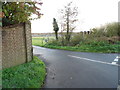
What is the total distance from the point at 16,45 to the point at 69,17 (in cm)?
952

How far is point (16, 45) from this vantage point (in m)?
4.70

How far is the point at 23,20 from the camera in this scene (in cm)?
507

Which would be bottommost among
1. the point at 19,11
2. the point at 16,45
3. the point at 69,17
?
the point at 16,45

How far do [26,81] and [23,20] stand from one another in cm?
314

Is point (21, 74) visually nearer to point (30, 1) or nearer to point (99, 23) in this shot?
point (30, 1)

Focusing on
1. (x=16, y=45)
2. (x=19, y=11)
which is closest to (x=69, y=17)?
(x=19, y=11)

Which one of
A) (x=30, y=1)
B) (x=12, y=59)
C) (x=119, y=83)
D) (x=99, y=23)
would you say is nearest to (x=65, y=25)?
(x=99, y=23)

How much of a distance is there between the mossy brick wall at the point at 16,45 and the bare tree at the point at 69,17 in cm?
804

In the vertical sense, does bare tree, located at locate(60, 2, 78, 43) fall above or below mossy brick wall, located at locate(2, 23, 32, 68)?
above

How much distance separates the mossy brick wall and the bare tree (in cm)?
804

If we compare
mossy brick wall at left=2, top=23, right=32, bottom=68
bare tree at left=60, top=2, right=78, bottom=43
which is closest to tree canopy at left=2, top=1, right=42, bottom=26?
mossy brick wall at left=2, top=23, right=32, bottom=68

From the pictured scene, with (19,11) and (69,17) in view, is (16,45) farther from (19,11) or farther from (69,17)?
(69,17)

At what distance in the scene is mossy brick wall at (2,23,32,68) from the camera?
4.23 metres

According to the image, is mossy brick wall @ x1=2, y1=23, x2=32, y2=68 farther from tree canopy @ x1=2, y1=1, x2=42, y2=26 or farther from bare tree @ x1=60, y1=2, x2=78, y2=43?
bare tree @ x1=60, y1=2, x2=78, y2=43
